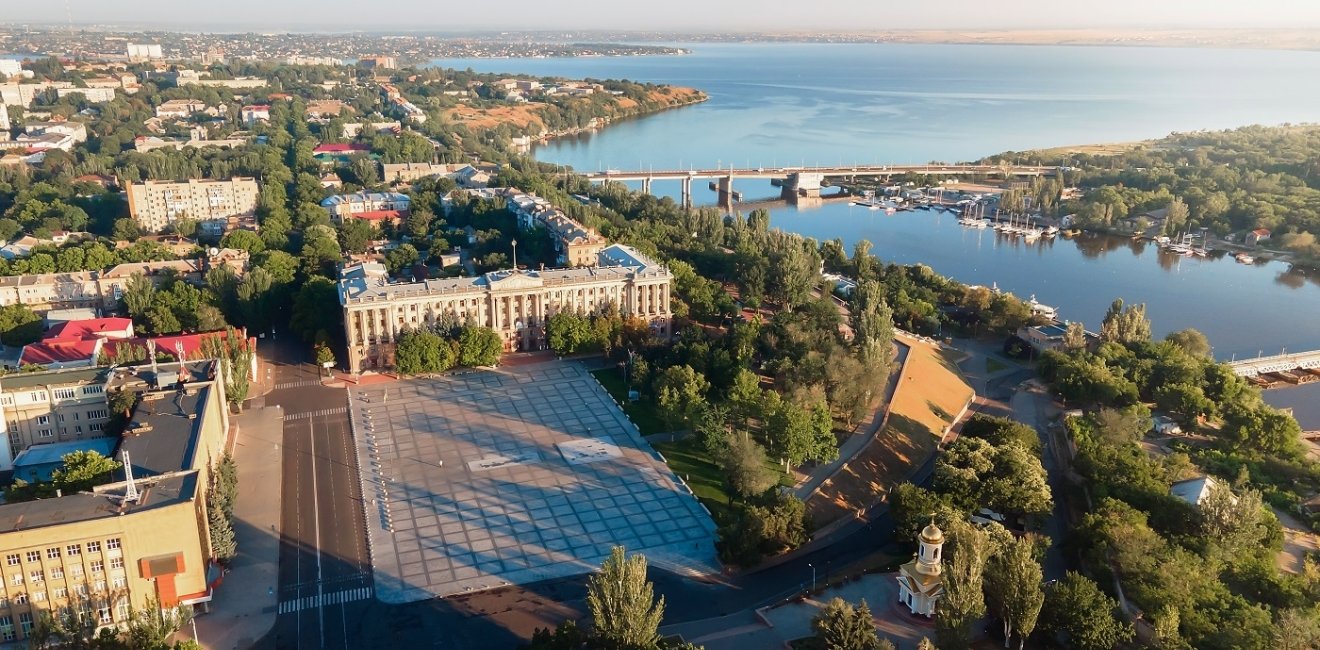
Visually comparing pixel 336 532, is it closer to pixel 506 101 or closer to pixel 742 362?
pixel 742 362

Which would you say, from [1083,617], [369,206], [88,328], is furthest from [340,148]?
[1083,617]

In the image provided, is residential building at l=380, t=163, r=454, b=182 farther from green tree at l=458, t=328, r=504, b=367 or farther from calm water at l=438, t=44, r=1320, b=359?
green tree at l=458, t=328, r=504, b=367

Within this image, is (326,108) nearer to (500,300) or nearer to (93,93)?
(93,93)

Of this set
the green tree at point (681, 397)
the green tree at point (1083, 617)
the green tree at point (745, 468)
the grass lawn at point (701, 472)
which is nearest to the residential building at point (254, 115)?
the green tree at point (681, 397)

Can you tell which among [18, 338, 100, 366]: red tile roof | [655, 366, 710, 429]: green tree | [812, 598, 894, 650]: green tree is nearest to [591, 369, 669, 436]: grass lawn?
[655, 366, 710, 429]: green tree

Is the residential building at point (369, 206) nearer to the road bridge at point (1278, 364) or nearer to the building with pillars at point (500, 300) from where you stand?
the building with pillars at point (500, 300)
